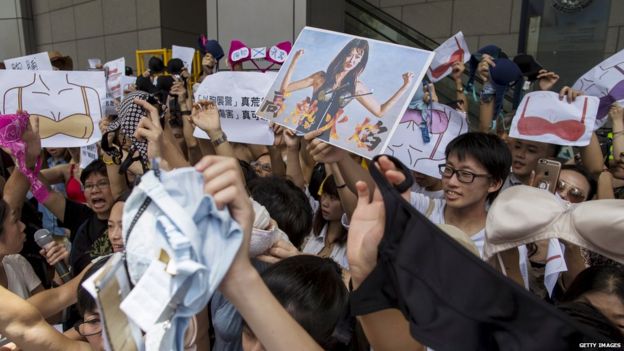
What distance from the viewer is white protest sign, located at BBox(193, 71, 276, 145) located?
109 inches

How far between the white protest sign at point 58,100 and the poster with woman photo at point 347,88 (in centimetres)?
Answer: 148

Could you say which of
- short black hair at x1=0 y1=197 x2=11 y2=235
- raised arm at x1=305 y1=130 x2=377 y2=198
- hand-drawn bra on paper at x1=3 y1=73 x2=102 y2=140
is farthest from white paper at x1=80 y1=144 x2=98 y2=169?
raised arm at x1=305 y1=130 x2=377 y2=198

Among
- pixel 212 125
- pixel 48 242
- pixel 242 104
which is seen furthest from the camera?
pixel 242 104

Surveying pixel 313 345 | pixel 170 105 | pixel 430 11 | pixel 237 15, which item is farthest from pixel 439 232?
pixel 430 11

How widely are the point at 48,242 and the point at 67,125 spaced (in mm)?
973

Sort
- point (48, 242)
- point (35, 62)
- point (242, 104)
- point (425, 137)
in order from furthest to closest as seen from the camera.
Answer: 1. point (35, 62)
2. point (242, 104)
3. point (425, 137)
4. point (48, 242)

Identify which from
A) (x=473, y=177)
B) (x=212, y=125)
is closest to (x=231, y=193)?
(x=473, y=177)

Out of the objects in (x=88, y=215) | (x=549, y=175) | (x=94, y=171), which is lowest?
(x=88, y=215)

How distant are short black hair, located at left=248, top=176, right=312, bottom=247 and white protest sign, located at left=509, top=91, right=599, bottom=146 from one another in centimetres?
147

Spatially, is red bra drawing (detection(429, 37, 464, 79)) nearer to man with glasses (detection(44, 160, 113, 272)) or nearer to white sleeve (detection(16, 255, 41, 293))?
man with glasses (detection(44, 160, 113, 272))

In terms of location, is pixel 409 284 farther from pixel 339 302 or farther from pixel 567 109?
pixel 567 109

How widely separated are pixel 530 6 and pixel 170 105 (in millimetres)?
4841

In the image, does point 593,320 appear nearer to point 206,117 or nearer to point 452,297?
point 452,297

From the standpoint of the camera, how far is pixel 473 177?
191cm
